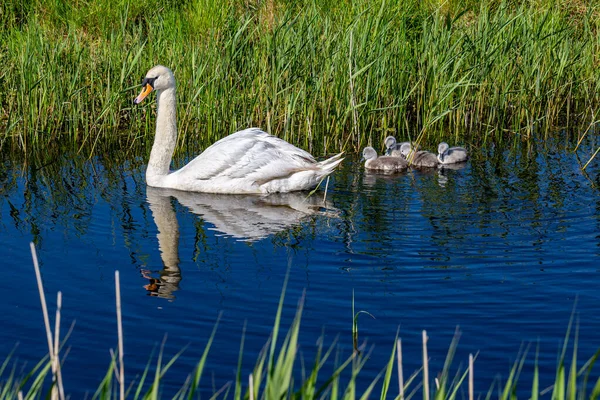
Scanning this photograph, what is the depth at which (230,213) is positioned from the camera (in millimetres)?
8312

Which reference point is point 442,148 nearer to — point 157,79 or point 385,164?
point 385,164

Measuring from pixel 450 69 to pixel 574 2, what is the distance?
4.66 metres

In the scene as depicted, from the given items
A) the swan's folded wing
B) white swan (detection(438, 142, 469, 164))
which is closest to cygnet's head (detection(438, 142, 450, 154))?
white swan (detection(438, 142, 469, 164))

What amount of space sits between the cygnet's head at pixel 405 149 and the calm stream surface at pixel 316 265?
1.29 feet

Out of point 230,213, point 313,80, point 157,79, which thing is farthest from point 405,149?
point 157,79

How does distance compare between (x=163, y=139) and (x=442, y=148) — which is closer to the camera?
(x=163, y=139)

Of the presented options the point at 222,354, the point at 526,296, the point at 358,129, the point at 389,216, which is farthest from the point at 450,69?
the point at 222,354

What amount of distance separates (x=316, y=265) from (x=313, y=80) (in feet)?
13.3

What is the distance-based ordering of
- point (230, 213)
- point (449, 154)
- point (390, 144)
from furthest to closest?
point (390, 144) → point (449, 154) → point (230, 213)

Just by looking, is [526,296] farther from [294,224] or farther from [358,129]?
[358,129]

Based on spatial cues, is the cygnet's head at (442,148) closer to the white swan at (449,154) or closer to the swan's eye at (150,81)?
the white swan at (449,154)

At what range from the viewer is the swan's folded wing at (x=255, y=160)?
8.79m

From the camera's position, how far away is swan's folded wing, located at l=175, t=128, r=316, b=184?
8.79 m

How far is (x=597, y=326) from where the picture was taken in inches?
215
